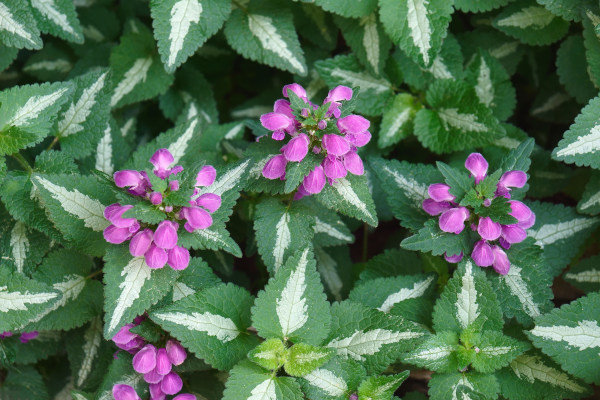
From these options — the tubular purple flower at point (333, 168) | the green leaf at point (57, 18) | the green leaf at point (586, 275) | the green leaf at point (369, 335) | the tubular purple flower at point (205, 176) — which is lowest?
the green leaf at point (586, 275)

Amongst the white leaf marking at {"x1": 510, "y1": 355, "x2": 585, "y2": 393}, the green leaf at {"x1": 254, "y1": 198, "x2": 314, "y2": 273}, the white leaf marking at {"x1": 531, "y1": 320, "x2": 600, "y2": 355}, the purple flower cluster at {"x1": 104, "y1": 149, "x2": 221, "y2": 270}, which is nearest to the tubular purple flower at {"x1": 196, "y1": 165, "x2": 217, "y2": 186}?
the purple flower cluster at {"x1": 104, "y1": 149, "x2": 221, "y2": 270}

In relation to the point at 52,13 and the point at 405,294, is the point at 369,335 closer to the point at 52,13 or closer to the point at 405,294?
the point at 405,294

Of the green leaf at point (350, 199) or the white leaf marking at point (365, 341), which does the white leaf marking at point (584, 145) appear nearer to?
the green leaf at point (350, 199)

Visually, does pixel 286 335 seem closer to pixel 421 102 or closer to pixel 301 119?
pixel 301 119

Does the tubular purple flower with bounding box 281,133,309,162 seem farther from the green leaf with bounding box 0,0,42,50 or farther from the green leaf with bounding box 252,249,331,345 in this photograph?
the green leaf with bounding box 0,0,42,50

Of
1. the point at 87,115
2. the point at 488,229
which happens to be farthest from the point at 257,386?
the point at 87,115

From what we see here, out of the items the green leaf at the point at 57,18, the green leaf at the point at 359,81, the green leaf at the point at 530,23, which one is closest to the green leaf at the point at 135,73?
the green leaf at the point at 57,18

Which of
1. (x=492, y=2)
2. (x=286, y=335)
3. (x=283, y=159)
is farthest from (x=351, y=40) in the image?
(x=286, y=335)
